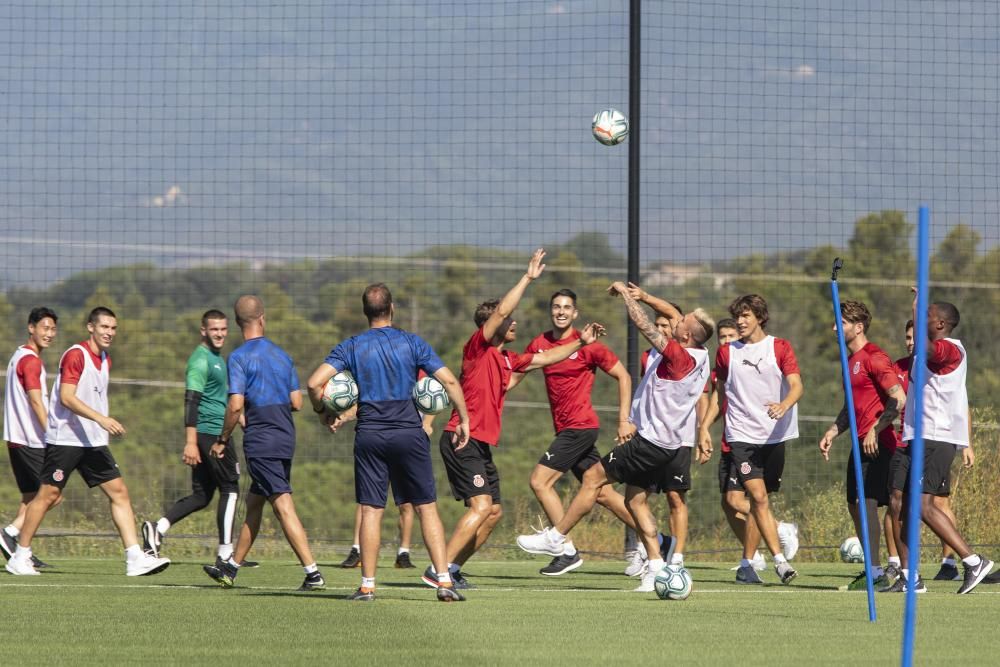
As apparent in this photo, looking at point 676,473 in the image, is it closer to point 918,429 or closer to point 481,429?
point 481,429

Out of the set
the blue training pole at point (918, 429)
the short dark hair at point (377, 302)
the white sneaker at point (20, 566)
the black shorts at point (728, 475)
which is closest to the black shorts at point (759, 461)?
the black shorts at point (728, 475)

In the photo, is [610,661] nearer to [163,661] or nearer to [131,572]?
[163,661]

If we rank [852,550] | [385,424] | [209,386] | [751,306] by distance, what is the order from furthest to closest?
1. [852,550]
2. [209,386]
3. [751,306]
4. [385,424]

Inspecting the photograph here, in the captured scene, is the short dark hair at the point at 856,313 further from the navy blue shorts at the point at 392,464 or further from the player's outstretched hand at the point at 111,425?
the player's outstretched hand at the point at 111,425

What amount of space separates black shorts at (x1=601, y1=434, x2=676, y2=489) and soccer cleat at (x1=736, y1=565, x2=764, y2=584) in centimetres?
102

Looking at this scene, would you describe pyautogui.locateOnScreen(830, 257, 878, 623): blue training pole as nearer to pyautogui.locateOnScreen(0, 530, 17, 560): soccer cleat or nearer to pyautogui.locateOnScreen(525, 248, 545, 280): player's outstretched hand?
pyautogui.locateOnScreen(525, 248, 545, 280): player's outstretched hand

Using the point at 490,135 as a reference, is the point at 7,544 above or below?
below

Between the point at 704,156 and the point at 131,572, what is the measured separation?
9.18 meters

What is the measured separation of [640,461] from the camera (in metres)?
10.2

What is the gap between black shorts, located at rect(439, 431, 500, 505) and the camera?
984 centimetres

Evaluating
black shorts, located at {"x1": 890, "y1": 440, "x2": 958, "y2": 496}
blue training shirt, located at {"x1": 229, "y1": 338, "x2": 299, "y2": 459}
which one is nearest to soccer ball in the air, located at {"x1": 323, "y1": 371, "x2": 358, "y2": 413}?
blue training shirt, located at {"x1": 229, "y1": 338, "x2": 299, "y2": 459}

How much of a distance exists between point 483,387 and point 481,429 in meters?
0.29

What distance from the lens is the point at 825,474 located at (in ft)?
58.1

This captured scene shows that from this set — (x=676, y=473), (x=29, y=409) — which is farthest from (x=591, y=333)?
(x=29, y=409)
